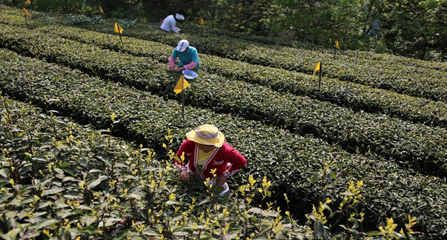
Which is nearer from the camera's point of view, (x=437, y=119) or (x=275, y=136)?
(x=275, y=136)

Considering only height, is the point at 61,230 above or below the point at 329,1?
below

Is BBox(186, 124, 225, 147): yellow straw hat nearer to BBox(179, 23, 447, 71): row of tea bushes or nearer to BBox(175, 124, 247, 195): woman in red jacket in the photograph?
BBox(175, 124, 247, 195): woman in red jacket

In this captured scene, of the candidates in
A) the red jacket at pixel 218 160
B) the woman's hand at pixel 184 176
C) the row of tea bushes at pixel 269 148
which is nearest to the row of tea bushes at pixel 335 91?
the row of tea bushes at pixel 269 148

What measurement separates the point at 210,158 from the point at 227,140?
1.45 metres

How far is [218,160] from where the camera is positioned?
3766 mm

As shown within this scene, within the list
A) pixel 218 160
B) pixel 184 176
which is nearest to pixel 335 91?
pixel 218 160

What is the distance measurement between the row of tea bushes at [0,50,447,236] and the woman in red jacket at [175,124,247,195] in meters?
0.57

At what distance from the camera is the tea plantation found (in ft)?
8.38

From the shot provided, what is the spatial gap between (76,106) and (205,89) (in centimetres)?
309

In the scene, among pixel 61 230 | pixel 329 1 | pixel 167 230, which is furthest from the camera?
pixel 329 1

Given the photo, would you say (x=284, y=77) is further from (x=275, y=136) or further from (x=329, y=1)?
(x=329, y=1)

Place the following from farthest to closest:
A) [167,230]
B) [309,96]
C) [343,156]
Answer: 1. [309,96]
2. [343,156]
3. [167,230]

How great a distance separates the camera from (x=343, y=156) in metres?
5.01

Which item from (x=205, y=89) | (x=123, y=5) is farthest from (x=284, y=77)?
(x=123, y=5)
